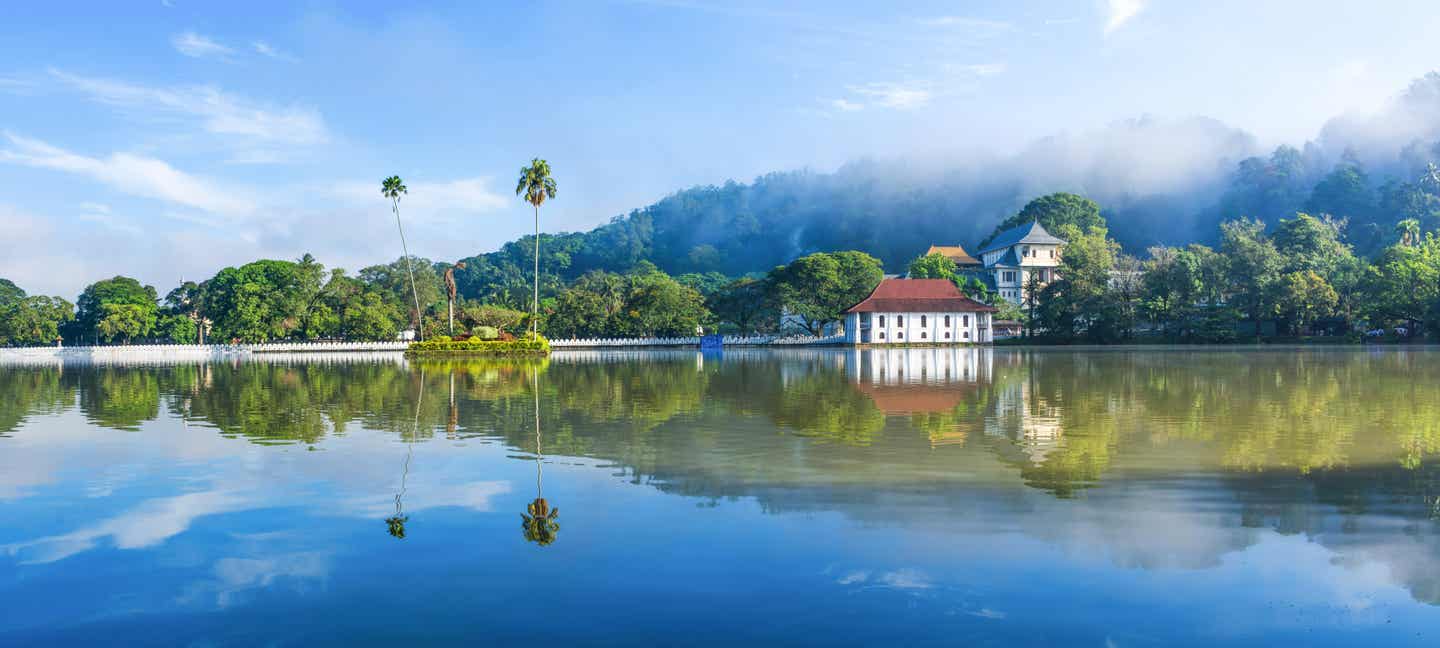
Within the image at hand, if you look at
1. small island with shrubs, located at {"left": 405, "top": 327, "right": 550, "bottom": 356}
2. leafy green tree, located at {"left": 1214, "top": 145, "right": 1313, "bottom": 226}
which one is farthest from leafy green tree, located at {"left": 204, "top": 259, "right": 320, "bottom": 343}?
leafy green tree, located at {"left": 1214, "top": 145, "right": 1313, "bottom": 226}

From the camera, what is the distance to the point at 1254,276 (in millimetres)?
62406

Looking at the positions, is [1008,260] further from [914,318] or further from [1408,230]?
[1408,230]

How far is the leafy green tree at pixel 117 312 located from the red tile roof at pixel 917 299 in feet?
212

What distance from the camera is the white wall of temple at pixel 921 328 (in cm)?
6994

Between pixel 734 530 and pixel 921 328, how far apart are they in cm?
6513

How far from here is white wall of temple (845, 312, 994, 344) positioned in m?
69.9

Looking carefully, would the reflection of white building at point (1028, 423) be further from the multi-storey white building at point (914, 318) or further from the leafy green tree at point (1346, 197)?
the leafy green tree at point (1346, 197)

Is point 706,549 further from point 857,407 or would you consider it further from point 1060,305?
point 1060,305

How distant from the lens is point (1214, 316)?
6197 cm

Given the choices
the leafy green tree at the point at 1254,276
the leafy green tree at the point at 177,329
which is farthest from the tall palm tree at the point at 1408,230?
the leafy green tree at the point at 177,329

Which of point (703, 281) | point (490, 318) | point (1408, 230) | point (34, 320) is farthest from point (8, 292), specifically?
point (1408, 230)

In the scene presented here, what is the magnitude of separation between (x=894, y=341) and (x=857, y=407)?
51866 mm

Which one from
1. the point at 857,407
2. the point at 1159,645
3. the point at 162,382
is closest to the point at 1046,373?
the point at 857,407

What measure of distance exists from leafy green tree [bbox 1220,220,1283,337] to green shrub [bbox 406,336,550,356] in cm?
4857
